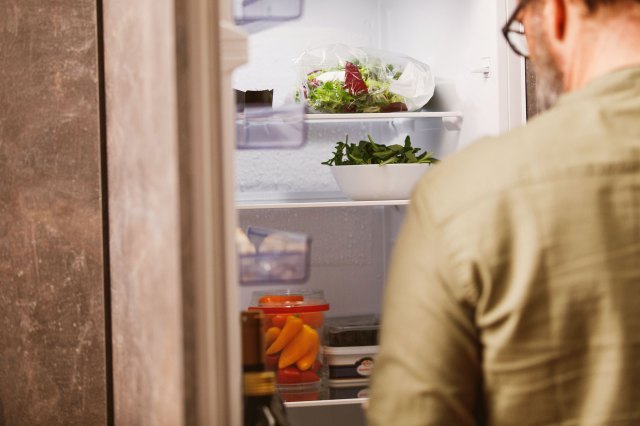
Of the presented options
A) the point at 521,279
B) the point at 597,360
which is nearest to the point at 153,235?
the point at 521,279

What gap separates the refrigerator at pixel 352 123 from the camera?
2148 millimetres

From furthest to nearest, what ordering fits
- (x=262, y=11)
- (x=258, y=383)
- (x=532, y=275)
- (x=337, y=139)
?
(x=337, y=139), (x=262, y=11), (x=258, y=383), (x=532, y=275)

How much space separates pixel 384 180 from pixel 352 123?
49cm

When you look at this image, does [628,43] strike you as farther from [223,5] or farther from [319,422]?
[319,422]

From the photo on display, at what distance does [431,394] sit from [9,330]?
2.53 ft

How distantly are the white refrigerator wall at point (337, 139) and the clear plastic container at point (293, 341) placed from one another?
36 centimetres

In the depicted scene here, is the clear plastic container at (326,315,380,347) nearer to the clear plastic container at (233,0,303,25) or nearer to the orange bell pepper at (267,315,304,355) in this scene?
the orange bell pepper at (267,315,304,355)

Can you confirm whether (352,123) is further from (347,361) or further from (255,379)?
(255,379)

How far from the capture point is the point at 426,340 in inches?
36.1

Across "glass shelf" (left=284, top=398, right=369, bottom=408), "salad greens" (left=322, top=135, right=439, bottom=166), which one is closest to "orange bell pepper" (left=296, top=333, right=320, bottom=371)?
"glass shelf" (left=284, top=398, right=369, bottom=408)

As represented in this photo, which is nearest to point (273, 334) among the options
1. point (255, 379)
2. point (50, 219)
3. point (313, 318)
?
point (313, 318)

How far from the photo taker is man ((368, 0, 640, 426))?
88 centimetres

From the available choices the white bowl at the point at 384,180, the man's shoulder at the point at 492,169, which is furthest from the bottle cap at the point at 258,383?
the white bowl at the point at 384,180

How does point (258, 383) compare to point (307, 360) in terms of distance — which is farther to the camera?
point (307, 360)
